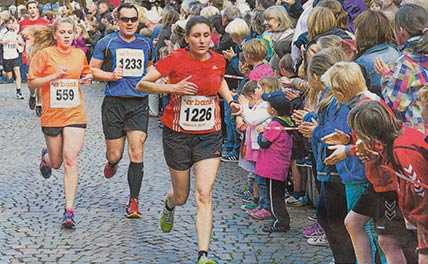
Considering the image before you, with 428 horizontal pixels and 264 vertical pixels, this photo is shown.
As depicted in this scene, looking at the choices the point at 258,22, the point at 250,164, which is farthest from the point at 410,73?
the point at 258,22

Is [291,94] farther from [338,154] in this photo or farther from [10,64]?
[10,64]

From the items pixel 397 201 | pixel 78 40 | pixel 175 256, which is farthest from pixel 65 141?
pixel 78 40

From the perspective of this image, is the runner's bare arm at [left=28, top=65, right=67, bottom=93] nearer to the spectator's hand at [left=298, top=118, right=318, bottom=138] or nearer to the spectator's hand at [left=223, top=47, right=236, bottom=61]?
the spectator's hand at [left=298, top=118, right=318, bottom=138]

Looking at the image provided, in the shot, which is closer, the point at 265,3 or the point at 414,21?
the point at 414,21

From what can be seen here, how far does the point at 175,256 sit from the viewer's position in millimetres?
7617

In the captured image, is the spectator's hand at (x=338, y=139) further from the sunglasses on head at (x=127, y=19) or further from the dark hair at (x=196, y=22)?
the sunglasses on head at (x=127, y=19)

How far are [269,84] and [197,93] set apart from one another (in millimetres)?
1702

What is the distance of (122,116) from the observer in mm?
9469

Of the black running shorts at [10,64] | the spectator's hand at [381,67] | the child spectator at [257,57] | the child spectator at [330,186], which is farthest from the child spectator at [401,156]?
the black running shorts at [10,64]

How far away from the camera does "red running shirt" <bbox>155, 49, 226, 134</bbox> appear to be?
7527mm

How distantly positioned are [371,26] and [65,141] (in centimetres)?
307

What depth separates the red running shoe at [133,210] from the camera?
915cm

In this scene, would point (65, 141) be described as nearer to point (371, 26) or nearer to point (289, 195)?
point (289, 195)

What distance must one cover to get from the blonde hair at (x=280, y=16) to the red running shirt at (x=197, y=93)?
3.59 meters
